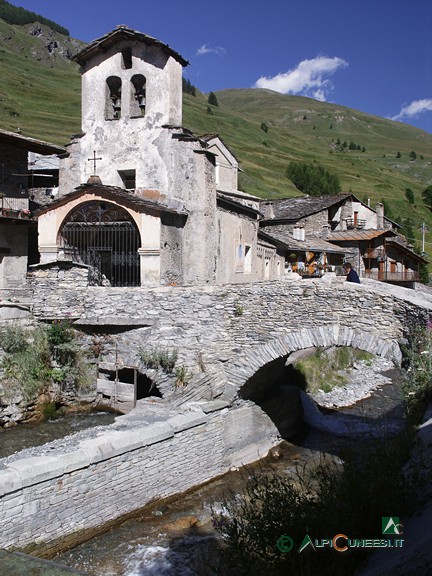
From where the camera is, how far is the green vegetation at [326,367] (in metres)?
22.0

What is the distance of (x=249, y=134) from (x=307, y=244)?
288 feet

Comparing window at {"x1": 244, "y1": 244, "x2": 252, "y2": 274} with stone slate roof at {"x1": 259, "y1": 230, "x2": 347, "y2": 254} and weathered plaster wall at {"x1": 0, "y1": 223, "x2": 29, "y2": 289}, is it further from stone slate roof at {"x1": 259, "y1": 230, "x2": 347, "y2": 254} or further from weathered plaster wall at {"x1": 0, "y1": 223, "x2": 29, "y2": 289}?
weathered plaster wall at {"x1": 0, "y1": 223, "x2": 29, "y2": 289}

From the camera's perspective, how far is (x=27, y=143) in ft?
72.6

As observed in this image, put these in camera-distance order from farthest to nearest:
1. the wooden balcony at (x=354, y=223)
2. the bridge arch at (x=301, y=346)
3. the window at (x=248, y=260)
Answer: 1. the wooden balcony at (x=354, y=223)
2. the window at (x=248, y=260)
3. the bridge arch at (x=301, y=346)

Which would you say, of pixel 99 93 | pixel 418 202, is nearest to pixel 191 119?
pixel 418 202

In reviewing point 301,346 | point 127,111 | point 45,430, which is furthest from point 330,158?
point 45,430

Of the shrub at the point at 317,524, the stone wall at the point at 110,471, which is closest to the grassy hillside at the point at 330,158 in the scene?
the stone wall at the point at 110,471

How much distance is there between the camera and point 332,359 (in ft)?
80.7

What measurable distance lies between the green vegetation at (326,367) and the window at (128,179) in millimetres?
9808

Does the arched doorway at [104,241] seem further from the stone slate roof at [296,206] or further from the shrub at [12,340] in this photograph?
the stone slate roof at [296,206]

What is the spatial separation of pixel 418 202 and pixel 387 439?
88.4m

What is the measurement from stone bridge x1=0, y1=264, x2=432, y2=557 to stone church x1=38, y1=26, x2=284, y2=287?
8.61 ft

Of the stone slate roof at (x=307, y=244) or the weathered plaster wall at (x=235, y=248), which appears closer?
the weathered plaster wall at (x=235, y=248)

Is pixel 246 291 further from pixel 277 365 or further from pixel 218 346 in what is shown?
pixel 277 365
